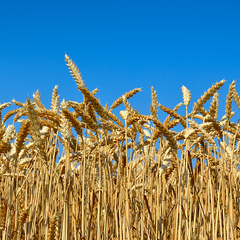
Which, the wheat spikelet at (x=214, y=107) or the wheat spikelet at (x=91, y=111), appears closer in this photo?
the wheat spikelet at (x=91, y=111)

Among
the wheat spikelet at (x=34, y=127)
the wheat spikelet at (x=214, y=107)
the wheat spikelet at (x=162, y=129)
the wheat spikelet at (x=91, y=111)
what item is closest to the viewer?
the wheat spikelet at (x=34, y=127)

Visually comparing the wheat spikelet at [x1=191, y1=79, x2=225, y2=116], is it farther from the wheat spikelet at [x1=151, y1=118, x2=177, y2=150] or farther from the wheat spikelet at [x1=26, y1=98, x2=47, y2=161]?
the wheat spikelet at [x1=26, y1=98, x2=47, y2=161]

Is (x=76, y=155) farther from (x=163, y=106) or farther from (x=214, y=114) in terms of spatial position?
(x=214, y=114)

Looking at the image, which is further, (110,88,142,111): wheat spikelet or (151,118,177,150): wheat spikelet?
(110,88,142,111): wheat spikelet

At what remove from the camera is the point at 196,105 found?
183 centimetres

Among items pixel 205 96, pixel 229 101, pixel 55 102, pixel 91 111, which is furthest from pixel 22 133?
pixel 229 101

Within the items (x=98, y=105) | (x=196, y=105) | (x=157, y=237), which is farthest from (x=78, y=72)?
(x=157, y=237)

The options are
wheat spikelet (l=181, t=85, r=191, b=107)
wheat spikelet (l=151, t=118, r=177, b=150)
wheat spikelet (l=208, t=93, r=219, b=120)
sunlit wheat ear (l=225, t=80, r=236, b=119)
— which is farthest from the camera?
wheat spikelet (l=208, t=93, r=219, b=120)

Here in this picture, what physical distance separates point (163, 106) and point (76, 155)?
2.26 feet

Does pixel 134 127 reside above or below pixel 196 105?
below

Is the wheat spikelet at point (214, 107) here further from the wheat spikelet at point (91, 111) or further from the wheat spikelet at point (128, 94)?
the wheat spikelet at point (91, 111)

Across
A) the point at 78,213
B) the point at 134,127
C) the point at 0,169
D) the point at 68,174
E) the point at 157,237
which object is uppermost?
the point at 134,127

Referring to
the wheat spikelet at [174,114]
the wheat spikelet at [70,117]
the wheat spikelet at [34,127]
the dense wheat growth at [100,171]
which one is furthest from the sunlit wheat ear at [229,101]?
the wheat spikelet at [34,127]

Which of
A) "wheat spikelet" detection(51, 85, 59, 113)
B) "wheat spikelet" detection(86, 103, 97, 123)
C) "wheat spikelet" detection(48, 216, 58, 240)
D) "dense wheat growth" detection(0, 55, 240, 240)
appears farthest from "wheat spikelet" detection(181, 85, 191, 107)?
"wheat spikelet" detection(48, 216, 58, 240)
